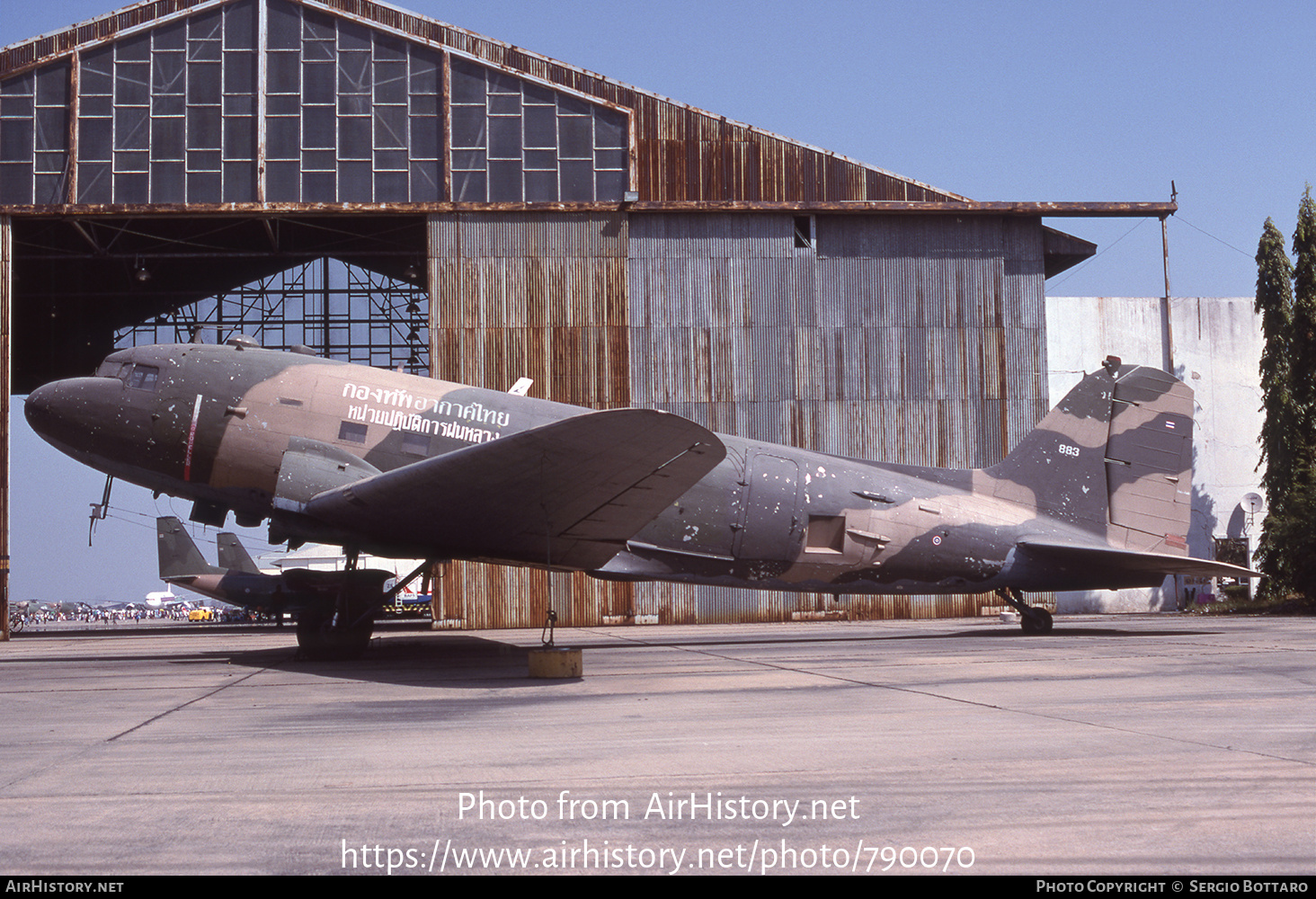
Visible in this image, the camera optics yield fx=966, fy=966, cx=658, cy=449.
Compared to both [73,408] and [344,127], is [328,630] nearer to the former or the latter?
[73,408]

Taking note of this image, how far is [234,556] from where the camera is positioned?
126ft

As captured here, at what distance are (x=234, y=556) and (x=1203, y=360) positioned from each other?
3765cm

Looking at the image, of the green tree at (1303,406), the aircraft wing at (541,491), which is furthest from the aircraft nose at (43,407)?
the green tree at (1303,406)

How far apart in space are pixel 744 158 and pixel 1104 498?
15.0m

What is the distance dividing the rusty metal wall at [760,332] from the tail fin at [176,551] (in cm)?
1476

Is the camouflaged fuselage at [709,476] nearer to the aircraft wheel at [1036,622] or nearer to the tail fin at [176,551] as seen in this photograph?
the aircraft wheel at [1036,622]

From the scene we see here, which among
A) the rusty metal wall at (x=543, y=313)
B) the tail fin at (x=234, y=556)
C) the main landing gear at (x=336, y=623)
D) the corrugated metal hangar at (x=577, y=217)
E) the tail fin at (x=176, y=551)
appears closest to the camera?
the main landing gear at (x=336, y=623)

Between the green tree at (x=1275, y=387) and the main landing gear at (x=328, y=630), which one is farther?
the green tree at (x=1275, y=387)

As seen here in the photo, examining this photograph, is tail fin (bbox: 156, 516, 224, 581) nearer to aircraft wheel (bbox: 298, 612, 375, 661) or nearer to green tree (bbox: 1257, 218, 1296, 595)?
aircraft wheel (bbox: 298, 612, 375, 661)

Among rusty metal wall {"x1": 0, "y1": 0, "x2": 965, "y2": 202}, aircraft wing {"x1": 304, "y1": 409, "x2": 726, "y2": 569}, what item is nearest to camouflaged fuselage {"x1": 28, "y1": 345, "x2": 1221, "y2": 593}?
aircraft wing {"x1": 304, "y1": 409, "x2": 726, "y2": 569}

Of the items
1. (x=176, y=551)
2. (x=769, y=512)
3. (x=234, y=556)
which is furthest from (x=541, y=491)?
(x=234, y=556)

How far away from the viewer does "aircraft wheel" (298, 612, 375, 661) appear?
13.7 m

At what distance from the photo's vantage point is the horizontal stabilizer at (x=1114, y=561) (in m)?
16.4
